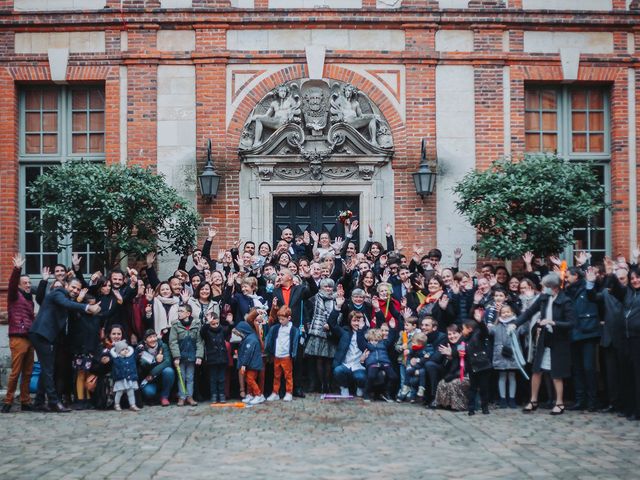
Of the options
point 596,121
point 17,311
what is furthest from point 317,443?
point 596,121

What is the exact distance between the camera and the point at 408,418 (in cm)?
1230

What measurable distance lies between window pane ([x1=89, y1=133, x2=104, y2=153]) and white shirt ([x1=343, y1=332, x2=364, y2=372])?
7211 millimetres

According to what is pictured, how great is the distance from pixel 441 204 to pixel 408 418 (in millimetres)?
6755

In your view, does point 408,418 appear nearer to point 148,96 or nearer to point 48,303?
point 48,303

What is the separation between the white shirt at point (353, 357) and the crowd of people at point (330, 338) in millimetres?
21

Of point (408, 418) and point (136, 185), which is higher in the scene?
point (136, 185)

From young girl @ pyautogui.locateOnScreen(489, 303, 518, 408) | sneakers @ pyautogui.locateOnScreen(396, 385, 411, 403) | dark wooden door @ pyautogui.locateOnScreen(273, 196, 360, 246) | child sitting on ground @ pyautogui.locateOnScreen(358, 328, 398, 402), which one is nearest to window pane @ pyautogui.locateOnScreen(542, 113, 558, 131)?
dark wooden door @ pyautogui.locateOnScreen(273, 196, 360, 246)

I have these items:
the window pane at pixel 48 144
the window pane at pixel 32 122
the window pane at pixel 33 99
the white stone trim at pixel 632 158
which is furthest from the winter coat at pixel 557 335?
the window pane at pixel 33 99

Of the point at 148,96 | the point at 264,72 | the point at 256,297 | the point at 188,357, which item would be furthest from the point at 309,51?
the point at 188,357

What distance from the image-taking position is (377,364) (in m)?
13.7

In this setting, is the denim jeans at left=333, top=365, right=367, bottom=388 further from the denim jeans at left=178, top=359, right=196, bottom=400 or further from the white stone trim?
the white stone trim

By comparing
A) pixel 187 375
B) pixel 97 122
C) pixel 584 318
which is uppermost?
pixel 97 122

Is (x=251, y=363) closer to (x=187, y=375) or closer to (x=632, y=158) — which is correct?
(x=187, y=375)

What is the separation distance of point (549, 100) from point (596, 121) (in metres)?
0.99
